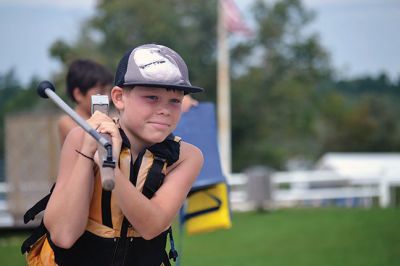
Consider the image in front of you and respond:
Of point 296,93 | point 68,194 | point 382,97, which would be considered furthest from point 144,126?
point 382,97

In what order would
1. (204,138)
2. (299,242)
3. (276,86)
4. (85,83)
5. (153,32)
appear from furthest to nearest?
(276,86)
(153,32)
(299,242)
(85,83)
(204,138)

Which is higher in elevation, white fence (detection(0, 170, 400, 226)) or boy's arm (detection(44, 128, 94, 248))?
boy's arm (detection(44, 128, 94, 248))

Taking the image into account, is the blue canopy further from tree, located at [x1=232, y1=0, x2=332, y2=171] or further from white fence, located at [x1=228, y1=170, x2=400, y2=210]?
tree, located at [x1=232, y1=0, x2=332, y2=171]

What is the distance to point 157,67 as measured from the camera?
2.76 metres

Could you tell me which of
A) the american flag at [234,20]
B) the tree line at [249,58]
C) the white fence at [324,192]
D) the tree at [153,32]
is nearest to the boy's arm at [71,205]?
the white fence at [324,192]

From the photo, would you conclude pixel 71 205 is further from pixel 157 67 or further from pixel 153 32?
pixel 153 32

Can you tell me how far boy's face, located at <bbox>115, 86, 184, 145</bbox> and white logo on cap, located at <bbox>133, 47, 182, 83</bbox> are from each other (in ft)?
0.19

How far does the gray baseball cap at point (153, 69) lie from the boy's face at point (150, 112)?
4 centimetres

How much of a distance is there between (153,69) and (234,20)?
2166 centimetres

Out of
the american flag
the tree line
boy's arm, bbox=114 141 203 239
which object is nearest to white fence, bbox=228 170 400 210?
the american flag

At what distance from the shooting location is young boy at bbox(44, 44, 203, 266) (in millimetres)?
2725

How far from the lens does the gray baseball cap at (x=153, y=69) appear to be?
275 centimetres

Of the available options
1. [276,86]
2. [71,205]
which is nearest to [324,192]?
[276,86]

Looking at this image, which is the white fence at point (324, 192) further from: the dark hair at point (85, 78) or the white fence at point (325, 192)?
the dark hair at point (85, 78)
